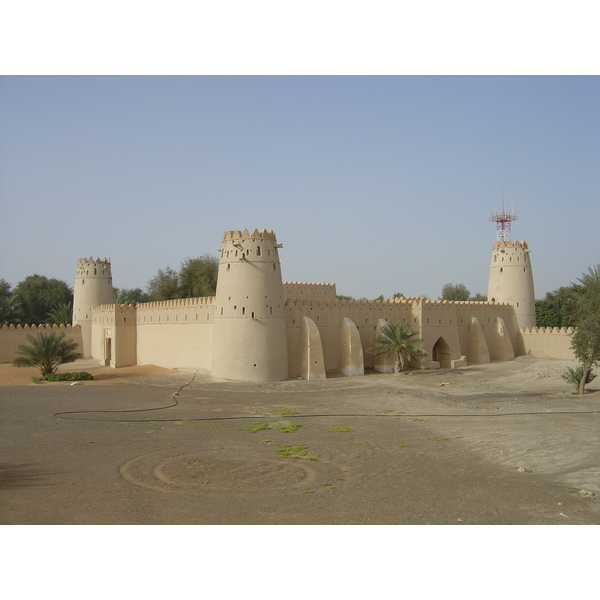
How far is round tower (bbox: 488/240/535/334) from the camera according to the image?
1318 inches

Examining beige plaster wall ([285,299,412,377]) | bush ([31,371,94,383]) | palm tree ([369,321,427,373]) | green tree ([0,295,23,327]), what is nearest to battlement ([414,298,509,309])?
beige plaster wall ([285,299,412,377])

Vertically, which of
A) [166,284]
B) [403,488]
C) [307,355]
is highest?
[166,284]

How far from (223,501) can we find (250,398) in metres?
10.1

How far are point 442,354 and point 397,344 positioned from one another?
5209 mm

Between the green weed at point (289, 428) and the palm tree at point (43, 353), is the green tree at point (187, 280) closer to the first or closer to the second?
the palm tree at point (43, 353)

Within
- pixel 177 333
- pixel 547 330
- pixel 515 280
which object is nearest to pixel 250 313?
pixel 177 333

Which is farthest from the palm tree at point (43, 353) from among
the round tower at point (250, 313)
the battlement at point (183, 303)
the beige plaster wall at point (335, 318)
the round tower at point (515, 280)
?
the round tower at point (515, 280)

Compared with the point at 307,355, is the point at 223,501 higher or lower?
lower

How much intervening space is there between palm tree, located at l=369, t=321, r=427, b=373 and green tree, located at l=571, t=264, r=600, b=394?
698 cm

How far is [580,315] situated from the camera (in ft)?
59.9

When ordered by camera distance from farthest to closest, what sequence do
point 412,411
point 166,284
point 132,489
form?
point 166,284, point 412,411, point 132,489

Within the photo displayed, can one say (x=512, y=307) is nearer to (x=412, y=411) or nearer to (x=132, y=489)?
(x=412, y=411)

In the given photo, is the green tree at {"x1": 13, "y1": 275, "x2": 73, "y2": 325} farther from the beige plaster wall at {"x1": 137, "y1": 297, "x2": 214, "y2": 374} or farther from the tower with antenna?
the tower with antenna

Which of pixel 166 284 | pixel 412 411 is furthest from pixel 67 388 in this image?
pixel 166 284
